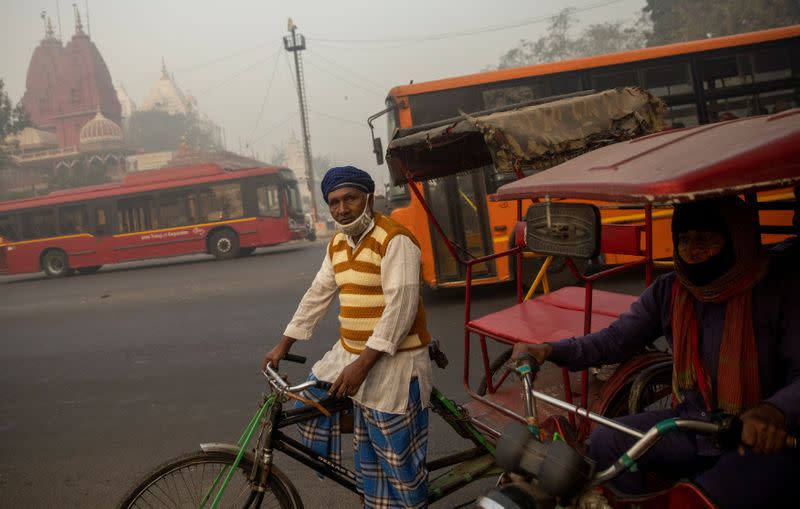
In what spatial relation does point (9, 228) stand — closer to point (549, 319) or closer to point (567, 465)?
point (549, 319)

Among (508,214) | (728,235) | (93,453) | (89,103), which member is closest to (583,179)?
(728,235)

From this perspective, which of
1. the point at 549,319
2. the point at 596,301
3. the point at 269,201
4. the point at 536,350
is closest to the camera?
the point at 536,350

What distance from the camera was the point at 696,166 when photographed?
4.79ft

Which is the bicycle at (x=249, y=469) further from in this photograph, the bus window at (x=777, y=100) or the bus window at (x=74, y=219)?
the bus window at (x=74, y=219)

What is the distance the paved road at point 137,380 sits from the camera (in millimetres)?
3758

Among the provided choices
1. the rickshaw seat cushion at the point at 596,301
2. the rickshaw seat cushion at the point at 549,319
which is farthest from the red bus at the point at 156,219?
the rickshaw seat cushion at the point at 549,319

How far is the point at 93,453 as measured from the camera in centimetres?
412

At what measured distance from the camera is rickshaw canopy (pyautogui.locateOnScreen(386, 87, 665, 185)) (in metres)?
3.63

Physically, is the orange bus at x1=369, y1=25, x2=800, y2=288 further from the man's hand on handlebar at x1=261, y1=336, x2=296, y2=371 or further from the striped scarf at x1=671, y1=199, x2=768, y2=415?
the striped scarf at x1=671, y1=199, x2=768, y2=415

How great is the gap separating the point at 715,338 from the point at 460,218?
6.10 meters

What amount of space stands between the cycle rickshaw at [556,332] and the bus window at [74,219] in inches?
738

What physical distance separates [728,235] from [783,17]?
102 feet

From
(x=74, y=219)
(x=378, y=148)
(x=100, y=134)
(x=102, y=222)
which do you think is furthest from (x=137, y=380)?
(x=100, y=134)

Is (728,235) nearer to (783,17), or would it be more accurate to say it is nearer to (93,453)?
A: (93,453)
